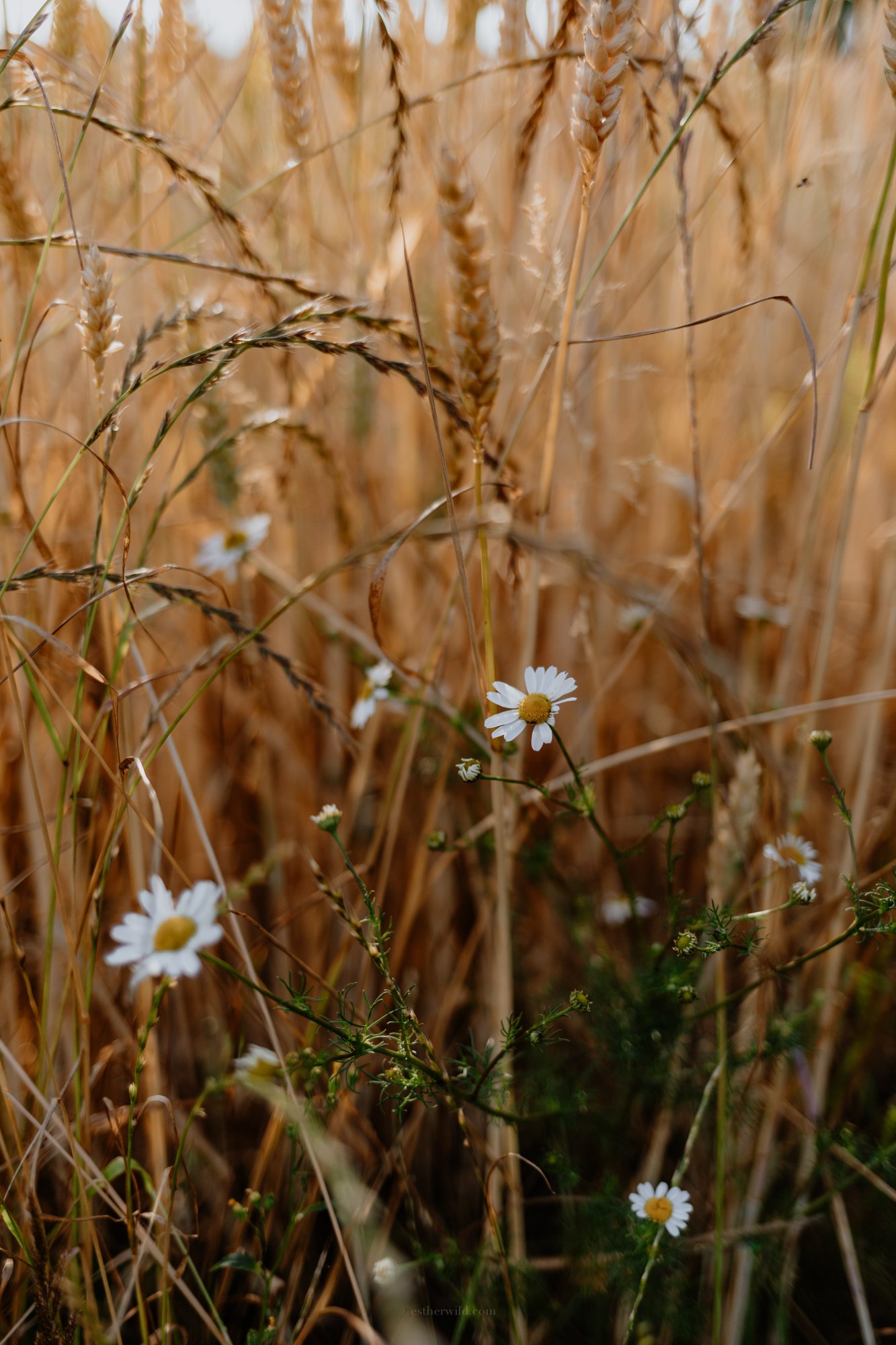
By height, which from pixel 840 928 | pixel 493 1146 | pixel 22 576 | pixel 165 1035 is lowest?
pixel 493 1146

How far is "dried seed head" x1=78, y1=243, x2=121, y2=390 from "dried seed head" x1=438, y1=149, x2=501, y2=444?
10.7 inches

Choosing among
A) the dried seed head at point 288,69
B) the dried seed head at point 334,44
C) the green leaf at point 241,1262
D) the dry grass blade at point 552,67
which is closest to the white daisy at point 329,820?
the green leaf at point 241,1262

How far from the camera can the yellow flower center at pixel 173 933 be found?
629 mm

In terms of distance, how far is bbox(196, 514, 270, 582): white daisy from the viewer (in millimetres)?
1172

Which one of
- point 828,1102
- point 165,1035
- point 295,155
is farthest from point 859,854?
point 295,155

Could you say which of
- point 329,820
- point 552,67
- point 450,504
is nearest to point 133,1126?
point 329,820

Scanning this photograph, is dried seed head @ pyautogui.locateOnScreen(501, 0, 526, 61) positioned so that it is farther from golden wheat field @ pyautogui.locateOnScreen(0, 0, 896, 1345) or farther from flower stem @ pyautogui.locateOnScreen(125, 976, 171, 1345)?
flower stem @ pyautogui.locateOnScreen(125, 976, 171, 1345)

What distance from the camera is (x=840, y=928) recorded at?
1.02m

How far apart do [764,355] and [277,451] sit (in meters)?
0.86

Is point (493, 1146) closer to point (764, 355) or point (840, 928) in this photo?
point (840, 928)

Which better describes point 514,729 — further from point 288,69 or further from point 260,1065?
point 288,69

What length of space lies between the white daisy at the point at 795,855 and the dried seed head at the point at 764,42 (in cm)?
79

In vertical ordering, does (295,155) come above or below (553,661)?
above

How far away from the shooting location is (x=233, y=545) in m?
1.21
